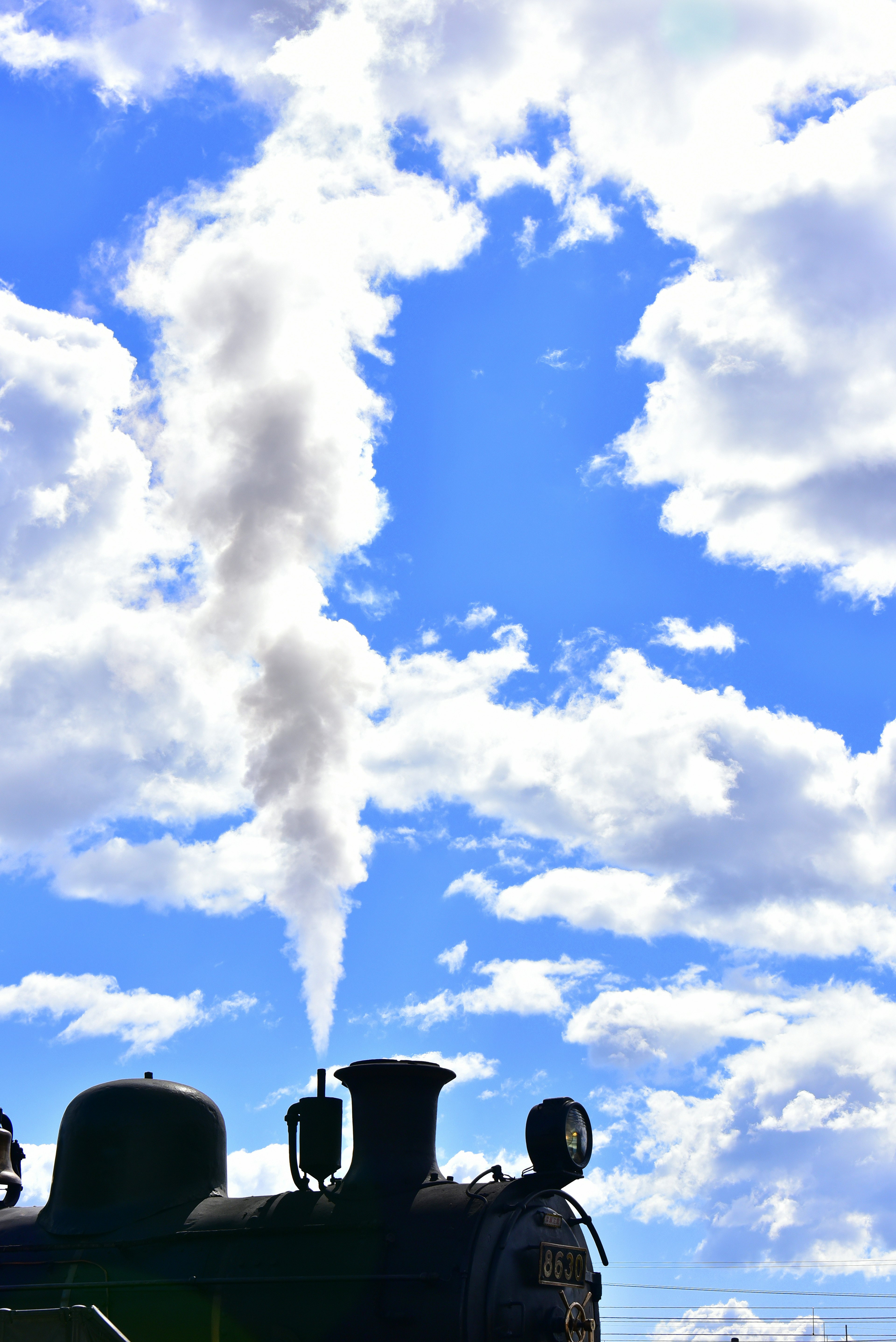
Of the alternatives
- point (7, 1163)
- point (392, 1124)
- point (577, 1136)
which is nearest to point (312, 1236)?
point (392, 1124)

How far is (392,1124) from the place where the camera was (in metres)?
9.88

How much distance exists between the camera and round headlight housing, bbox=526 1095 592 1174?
9758 millimetres

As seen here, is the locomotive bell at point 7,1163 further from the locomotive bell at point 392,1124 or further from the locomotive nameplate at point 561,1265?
the locomotive nameplate at point 561,1265

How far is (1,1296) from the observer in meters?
9.93

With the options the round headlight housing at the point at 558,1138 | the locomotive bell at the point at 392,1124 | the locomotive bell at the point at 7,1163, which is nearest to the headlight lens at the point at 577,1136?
the round headlight housing at the point at 558,1138

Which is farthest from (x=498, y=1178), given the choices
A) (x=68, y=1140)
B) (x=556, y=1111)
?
(x=68, y=1140)

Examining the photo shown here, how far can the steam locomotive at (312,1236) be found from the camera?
8.84m

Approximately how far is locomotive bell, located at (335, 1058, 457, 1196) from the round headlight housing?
0.74m

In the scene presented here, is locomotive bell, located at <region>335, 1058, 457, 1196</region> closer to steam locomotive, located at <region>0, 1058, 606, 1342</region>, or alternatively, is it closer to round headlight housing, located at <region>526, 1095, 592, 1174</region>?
steam locomotive, located at <region>0, 1058, 606, 1342</region>

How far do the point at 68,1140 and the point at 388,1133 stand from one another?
2.90 meters

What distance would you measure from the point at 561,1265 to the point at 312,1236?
176 cm

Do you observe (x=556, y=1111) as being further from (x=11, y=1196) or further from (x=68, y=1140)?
(x=11, y=1196)

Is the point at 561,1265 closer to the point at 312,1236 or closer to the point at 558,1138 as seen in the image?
the point at 558,1138

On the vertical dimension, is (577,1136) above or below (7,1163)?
below
